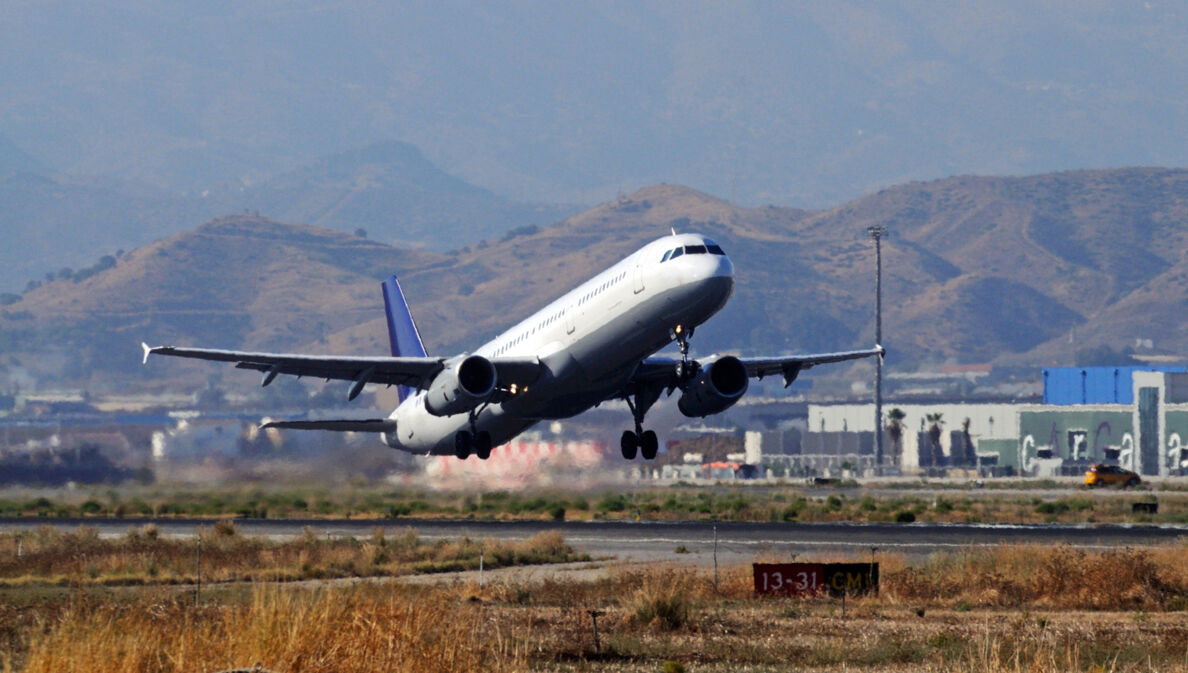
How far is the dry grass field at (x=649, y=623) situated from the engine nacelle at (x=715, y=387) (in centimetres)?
453

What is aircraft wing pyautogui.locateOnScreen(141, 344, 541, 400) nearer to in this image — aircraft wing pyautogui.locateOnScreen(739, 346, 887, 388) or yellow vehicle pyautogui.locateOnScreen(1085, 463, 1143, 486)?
aircraft wing pyautogui.locateOnScreen(739, 346, 887, 388)

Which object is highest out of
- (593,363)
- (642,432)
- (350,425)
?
(593,363)

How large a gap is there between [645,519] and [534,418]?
2475cm

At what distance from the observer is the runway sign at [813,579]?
130ft

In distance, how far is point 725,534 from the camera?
203ft

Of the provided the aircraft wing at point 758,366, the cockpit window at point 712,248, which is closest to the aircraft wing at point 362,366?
the aircraft wing at point 758,366

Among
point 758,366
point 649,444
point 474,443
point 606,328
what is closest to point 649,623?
point 606,328

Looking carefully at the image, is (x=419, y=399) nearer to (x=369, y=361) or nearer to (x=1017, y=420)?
(x=369, y=361)

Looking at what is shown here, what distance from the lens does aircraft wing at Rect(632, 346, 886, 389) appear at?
4728 cm

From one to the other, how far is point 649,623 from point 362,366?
Answer: 63.8 ft

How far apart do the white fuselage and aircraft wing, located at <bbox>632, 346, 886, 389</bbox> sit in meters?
1.00

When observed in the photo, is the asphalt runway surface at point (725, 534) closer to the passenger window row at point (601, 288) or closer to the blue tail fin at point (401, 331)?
the blue tail fin at point (401, 331)

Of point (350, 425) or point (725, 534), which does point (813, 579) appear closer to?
point (725, 534)

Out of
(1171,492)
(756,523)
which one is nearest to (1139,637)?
(756,523)
